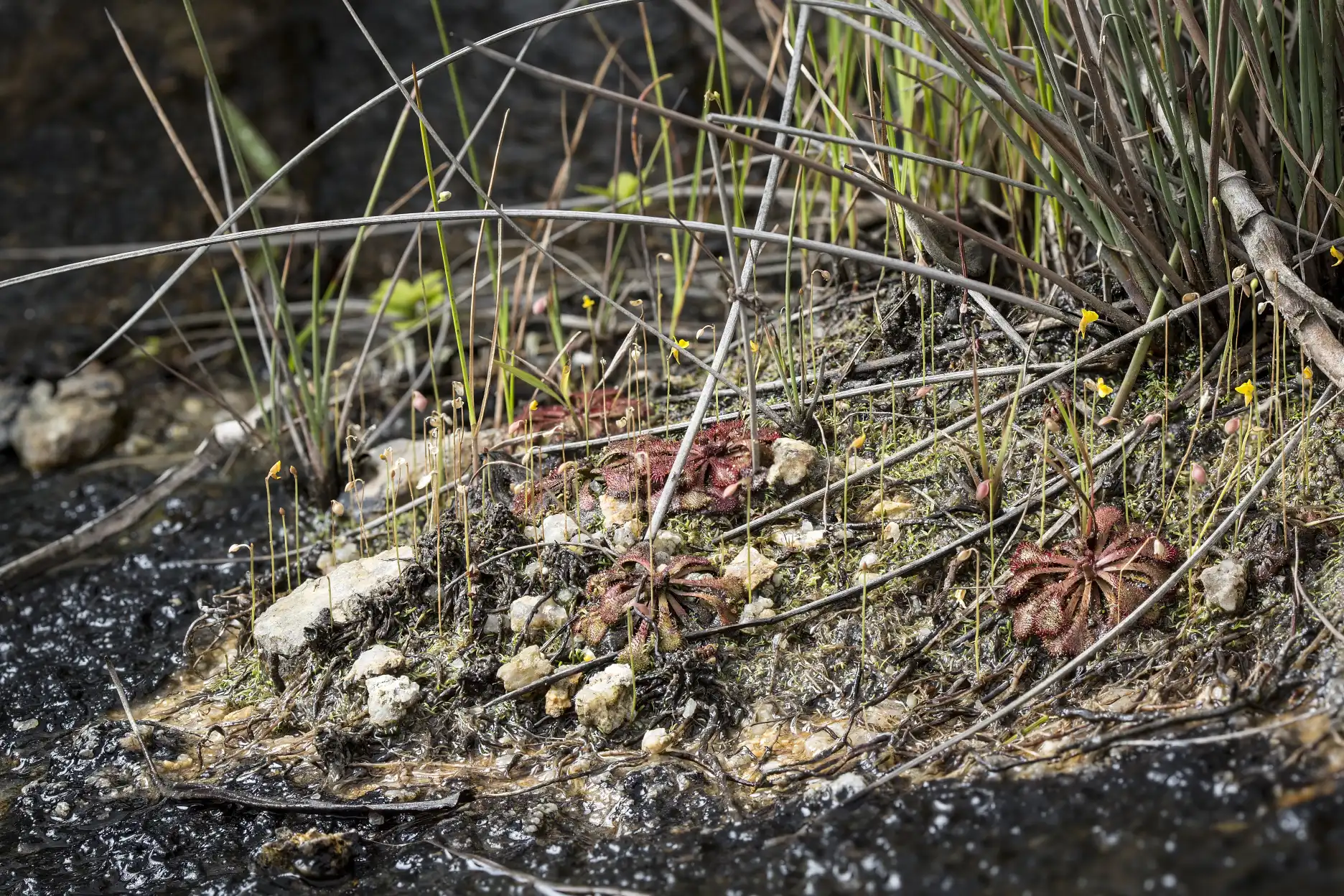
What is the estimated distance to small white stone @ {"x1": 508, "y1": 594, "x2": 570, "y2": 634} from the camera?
177cm

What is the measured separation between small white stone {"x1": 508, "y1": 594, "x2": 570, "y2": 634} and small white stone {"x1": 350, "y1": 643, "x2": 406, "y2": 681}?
198 millimetres

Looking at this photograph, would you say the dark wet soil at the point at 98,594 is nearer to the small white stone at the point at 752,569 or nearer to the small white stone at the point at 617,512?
the small white stone at the point at 617,512

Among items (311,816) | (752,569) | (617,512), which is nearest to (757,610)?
(752,569)

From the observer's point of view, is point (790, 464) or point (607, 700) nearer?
point (607, 700)

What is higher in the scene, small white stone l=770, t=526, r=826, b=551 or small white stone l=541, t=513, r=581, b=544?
small white stone l=770, t=526, r=826, b=551

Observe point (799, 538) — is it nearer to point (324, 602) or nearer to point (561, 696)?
point (561, 696)

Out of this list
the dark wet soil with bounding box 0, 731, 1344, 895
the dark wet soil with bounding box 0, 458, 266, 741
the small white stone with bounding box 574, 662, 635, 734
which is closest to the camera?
the dark wet soil with bounding box 0, 731, 1344, 895

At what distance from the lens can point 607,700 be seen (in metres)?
1.59

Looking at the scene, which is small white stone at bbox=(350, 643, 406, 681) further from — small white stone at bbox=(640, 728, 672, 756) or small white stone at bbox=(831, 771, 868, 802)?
small white stone at bbox=(831, 771, 868, 802)

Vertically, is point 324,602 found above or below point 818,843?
below

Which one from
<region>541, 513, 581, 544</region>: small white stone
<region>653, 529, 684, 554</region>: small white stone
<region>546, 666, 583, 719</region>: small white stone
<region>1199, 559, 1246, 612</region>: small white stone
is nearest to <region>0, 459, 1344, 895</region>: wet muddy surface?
<region>546, 666, 583, 719</region>: small white stone

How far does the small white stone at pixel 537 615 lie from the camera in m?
1.77

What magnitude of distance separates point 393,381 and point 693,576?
1.40 meters

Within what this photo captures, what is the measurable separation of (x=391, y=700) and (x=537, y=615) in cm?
27
